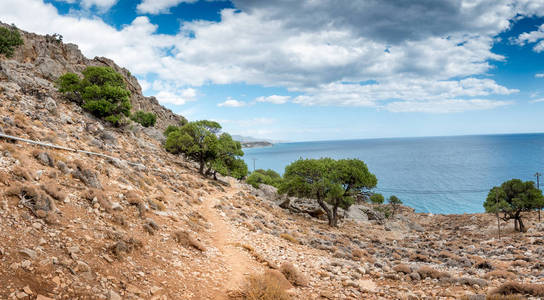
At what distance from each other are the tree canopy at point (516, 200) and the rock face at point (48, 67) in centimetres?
6364

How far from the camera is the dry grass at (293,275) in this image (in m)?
11.7

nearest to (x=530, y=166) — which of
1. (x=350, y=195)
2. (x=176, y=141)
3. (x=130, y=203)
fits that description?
(x=350, y=195)

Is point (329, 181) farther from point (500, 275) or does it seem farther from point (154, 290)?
point (154, 290)

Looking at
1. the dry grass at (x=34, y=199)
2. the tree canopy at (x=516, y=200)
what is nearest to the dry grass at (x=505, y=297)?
the dry grass at (x=34, y=199)

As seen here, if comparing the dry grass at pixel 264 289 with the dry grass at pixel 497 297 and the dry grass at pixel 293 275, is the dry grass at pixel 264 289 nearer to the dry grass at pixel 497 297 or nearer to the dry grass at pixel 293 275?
the dry grass at pixel 293 275

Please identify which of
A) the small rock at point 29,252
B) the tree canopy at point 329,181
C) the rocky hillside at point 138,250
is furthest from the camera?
the tree canopy at point 329,181

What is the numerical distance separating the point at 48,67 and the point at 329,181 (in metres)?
65.4

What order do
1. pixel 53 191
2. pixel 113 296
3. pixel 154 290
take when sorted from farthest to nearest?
1. pixel 53 191
2. pixel 154 290
3. pixel 113 296

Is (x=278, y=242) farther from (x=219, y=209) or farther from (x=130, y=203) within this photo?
(x=130, y=203)

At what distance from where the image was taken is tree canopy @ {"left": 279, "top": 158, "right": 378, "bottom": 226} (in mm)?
34281

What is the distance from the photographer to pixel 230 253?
1360 cm

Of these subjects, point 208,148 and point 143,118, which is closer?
point 208,148

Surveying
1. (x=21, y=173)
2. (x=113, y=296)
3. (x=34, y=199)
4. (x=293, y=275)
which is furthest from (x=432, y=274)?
(x=21, y=173)

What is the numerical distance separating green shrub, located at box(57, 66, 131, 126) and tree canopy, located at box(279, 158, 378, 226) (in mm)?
25555
